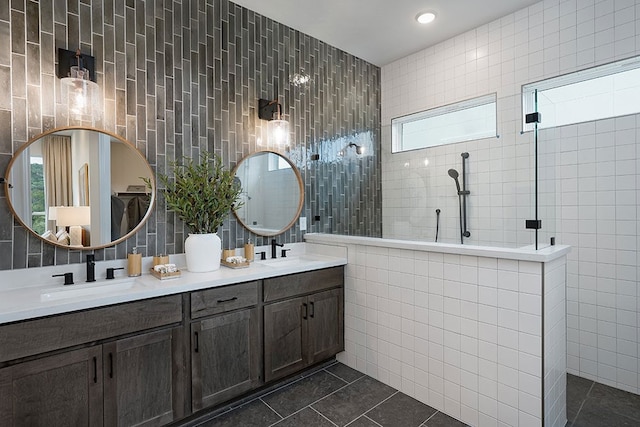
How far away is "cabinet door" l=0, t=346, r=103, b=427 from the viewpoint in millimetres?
1492

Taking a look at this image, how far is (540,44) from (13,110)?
3.73 m

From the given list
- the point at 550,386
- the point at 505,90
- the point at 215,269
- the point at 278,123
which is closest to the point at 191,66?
the point at 278,123

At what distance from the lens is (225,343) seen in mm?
2162

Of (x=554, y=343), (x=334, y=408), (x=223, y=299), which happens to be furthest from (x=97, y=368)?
(x=554, y=343)

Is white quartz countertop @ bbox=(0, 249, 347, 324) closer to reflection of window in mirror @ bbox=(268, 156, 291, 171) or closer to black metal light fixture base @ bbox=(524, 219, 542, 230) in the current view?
reflection of window in mirror @ bbox=(268, 156, 291, 171)

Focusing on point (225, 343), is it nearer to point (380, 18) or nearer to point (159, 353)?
point (159, 353)

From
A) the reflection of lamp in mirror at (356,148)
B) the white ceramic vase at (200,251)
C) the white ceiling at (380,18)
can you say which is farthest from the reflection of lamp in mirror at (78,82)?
the reflection of lamp in mirror at (356,148)

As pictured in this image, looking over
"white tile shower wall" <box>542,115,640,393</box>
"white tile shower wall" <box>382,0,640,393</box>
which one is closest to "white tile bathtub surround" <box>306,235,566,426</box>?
"white tile shower wall" <box>382,0,640,393</box>

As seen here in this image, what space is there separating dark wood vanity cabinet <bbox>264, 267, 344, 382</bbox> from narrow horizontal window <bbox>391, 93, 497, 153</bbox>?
1.52 metres

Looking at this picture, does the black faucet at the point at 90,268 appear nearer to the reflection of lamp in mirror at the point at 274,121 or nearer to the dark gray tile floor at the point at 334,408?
the dark gray tile floor at the point at 334,408

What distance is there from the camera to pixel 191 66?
2541 mm

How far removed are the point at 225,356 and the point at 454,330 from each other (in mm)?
1469

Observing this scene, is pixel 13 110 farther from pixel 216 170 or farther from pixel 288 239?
pixel 288 239

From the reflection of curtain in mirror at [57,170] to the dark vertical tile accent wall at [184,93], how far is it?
0.09m
